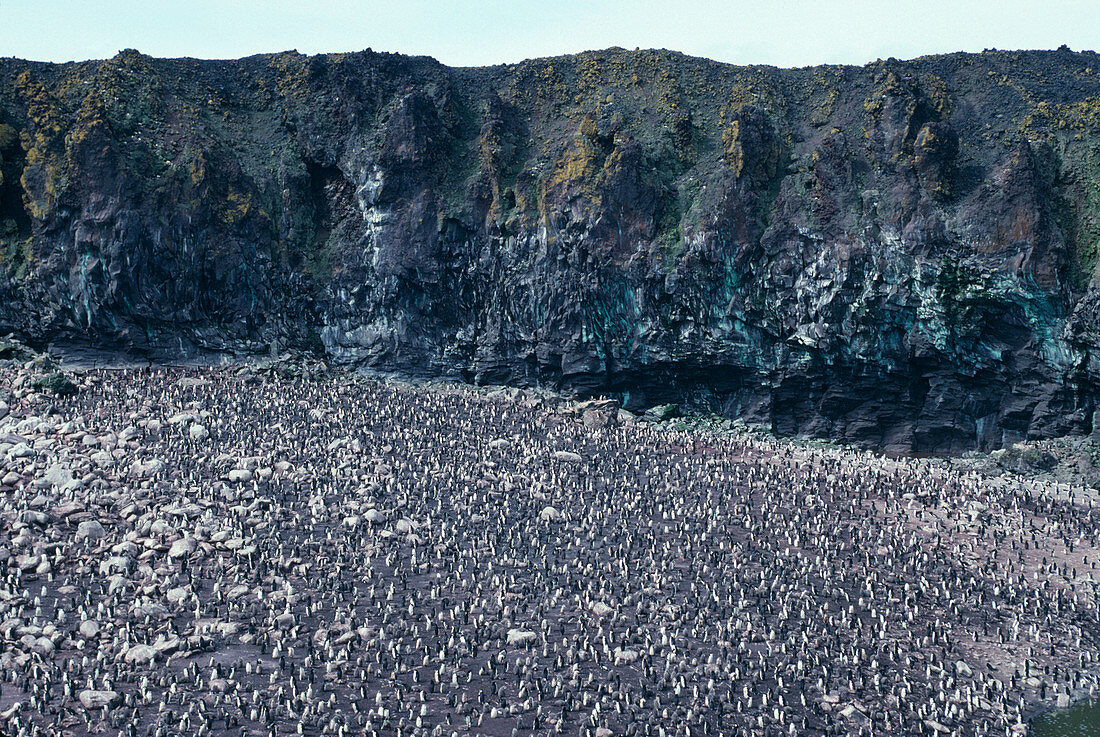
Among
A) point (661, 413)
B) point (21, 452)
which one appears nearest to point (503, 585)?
point (21, 452)

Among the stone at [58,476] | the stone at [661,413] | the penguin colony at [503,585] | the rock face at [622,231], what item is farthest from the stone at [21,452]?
the stone at [661,413]

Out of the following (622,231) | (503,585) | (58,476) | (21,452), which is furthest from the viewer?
(622,231)

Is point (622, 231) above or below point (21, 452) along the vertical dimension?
above

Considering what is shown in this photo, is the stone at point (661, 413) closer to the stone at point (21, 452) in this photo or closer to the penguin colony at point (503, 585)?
the penguin colony at point (503, 585)

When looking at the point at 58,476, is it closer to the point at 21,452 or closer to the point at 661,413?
the point at 21,452

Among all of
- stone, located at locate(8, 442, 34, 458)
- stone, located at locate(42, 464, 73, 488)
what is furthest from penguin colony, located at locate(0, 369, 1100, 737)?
stone, located at locate(42, 464, 73, 488)

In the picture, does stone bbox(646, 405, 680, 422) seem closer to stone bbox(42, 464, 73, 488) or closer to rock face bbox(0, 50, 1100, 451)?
rock face bbox(0, 50, 1100, 451)

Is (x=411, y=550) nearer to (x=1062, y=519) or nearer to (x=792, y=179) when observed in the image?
(x=1062, y=519)
